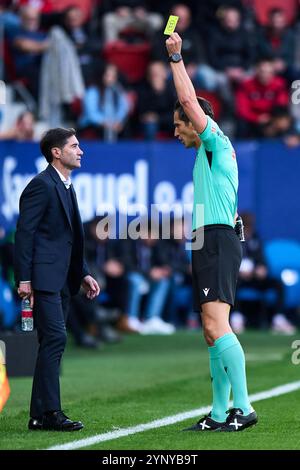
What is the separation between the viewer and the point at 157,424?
9.21 metres

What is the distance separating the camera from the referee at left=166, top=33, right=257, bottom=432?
27.9ft

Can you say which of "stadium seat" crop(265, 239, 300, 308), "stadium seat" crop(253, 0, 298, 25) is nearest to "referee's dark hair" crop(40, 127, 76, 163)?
"stadium seat" crop(265, 239, 300, 308)

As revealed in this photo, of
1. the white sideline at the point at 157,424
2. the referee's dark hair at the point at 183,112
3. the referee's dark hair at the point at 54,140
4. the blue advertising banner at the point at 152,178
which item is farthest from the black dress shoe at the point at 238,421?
the blue advertising banner at the point at 152,178

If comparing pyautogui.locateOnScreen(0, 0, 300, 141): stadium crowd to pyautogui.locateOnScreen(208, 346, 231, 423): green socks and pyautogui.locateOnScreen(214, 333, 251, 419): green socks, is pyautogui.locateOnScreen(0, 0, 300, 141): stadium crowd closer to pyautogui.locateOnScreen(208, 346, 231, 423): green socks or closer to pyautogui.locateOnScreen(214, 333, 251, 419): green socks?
pyautogui.locateOnScreen(208, 346, 231, 423): green socks

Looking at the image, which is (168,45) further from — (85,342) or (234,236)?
(85,342)

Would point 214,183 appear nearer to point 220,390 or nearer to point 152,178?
point 220,390

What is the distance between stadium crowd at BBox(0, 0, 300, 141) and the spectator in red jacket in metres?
Result: 0.02

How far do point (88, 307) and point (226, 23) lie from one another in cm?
701

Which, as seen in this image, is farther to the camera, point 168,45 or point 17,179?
point 17,179

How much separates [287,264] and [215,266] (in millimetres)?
11847

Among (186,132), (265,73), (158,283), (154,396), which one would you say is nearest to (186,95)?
(186,132)

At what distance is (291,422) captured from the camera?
9227 millimetres

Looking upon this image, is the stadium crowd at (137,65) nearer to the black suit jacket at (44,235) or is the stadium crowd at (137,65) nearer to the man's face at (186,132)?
the black suit jacket at (44,235)
